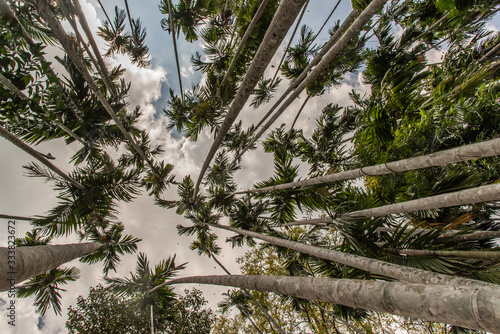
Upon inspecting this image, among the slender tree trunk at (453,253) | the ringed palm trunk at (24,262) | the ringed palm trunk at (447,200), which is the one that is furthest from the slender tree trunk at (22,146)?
the slender tree trunk at (453,253)

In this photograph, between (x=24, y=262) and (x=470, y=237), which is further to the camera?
(x=470, y=237)

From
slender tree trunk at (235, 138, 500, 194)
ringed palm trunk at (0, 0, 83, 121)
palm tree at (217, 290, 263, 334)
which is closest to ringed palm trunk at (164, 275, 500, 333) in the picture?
slender tree trunk at (235, 138, 500, 194)

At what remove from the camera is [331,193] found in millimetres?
5047

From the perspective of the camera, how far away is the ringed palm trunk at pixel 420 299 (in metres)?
0.78

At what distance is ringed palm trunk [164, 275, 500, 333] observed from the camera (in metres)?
0.78

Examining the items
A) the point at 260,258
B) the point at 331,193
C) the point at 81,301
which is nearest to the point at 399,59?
the point at 331,193

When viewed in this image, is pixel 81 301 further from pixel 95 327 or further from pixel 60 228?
pixel 60 228

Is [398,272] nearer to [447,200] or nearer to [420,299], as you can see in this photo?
[420,299]

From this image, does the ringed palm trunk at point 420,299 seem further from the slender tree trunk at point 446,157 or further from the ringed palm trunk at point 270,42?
the ringed palm trunk at point 270,42

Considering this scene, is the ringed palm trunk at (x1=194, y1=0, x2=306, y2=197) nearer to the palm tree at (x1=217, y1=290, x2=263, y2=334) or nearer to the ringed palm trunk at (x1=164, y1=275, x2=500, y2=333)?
the ringed palm trunk at (x1=164, y1=275, x2=500, y2=333)

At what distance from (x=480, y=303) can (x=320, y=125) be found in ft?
17.0

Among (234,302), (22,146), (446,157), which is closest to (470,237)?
(446,157)

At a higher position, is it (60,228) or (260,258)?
(260,258)

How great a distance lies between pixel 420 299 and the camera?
927 mm
